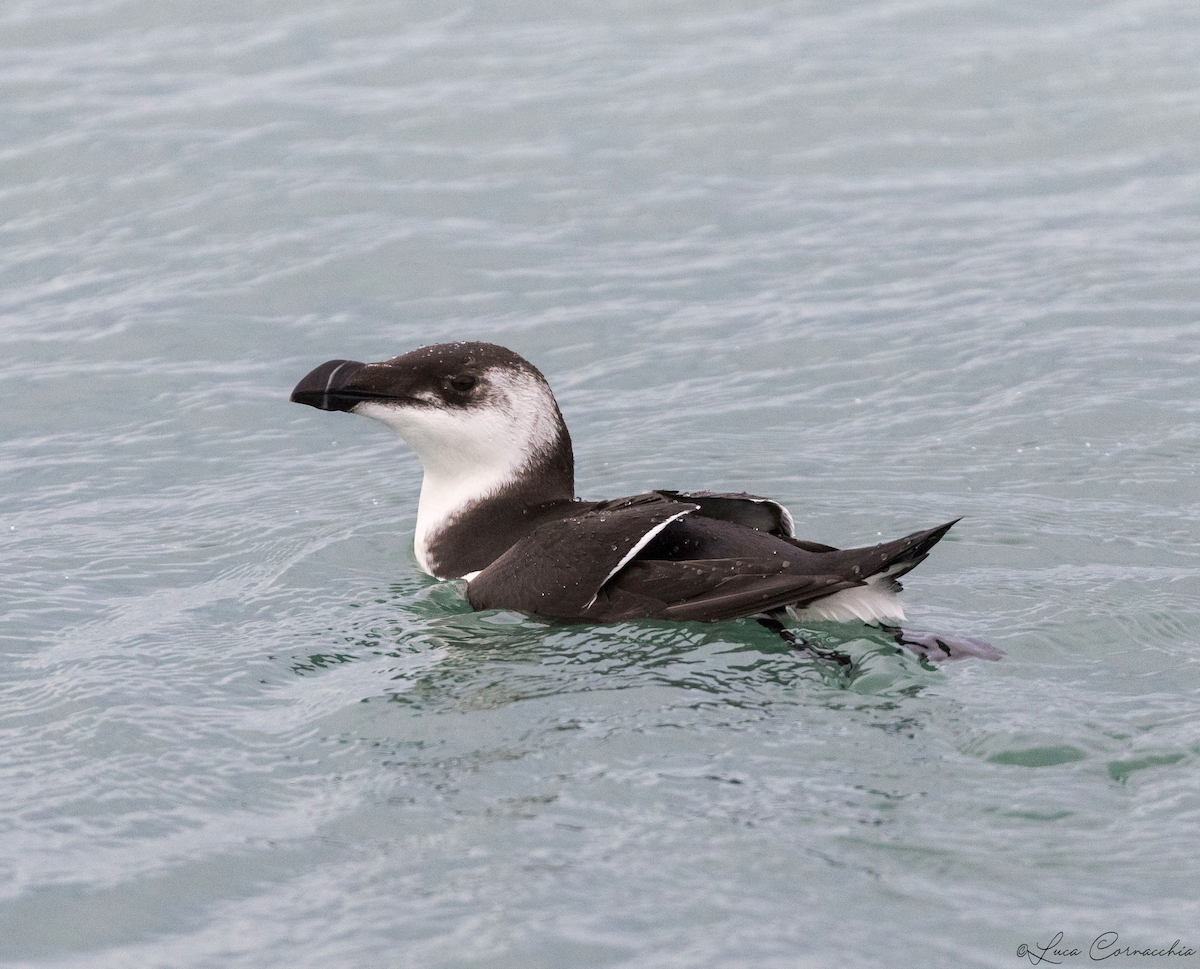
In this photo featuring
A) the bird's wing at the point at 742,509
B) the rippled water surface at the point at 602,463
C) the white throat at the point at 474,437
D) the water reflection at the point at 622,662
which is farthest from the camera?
the white throat at the point at 474,437

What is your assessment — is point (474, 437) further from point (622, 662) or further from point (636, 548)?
point (622, 662)

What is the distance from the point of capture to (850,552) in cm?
535

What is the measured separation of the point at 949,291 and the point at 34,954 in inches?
251

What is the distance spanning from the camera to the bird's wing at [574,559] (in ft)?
17.8

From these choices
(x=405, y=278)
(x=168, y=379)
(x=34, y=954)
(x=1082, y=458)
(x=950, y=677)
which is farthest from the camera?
(x=405, y=278)

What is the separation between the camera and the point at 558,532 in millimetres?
5660

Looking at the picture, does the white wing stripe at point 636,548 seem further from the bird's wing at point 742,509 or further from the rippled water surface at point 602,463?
the bird's wing at point 742,509

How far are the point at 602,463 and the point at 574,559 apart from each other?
213 centimetres

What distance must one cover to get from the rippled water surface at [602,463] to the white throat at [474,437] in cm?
40

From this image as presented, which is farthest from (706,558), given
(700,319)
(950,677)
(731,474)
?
(700,319)

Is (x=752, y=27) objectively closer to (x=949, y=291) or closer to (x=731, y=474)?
(x=949, y=291)
